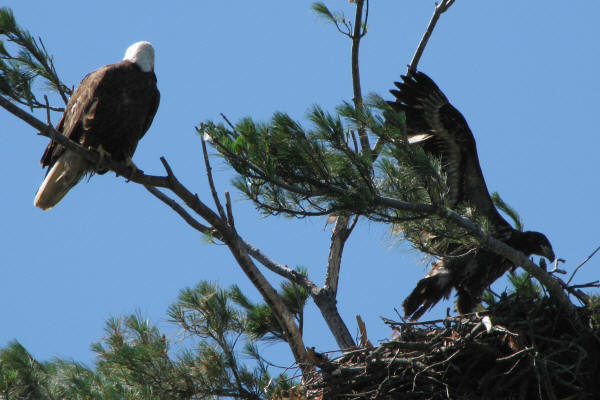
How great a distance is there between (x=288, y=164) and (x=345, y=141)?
0.94 feet

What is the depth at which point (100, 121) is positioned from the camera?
4859 millimetres

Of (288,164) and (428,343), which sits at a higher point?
(288,164)

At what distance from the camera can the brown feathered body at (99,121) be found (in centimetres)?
487

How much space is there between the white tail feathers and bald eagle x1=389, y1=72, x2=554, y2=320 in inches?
78.0

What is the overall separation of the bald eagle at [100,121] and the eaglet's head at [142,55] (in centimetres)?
2

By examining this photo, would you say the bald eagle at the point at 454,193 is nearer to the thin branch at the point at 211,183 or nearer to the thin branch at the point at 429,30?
the thin branch at the point at 429,30

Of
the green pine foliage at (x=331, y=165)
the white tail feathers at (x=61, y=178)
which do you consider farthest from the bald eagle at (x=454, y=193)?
the white tail feathers at (x=61, y=178)

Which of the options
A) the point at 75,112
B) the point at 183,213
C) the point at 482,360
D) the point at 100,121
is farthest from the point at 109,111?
the point at 482,360

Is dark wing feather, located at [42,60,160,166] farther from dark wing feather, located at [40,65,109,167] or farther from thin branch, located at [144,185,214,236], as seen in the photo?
thin branch, located at [144,185,214,236]

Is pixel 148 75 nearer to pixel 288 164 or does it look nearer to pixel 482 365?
pixel 288 164

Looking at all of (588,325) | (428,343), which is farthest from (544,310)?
(428,343)

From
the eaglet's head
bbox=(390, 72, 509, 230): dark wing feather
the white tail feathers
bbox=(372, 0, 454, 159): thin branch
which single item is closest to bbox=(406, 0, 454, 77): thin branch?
bbox=(372, 0, 454, 159): thin branch

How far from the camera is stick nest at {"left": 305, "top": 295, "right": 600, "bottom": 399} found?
407 centimetres

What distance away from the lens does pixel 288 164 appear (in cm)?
374
